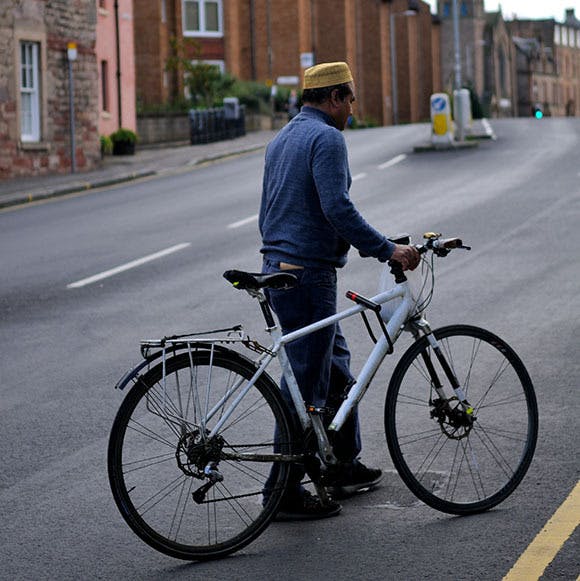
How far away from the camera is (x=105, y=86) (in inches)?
1624

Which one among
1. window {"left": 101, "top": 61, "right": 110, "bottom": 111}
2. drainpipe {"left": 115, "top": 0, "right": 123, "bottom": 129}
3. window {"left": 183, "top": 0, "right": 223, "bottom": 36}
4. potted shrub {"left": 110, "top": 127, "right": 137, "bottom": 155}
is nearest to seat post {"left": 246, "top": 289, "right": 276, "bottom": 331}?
potted shrub {"left": 110, "top": 127, "right": 137, "bottom": 155}

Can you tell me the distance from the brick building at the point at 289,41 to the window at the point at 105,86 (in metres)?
14.9

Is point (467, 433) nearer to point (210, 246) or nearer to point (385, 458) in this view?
point (385, 458)

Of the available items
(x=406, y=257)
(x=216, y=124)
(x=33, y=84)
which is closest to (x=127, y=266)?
(x=406, y=257)

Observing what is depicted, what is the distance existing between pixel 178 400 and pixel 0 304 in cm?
789

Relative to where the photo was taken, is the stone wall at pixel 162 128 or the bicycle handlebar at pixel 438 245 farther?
the stone wall at pixel 162 128

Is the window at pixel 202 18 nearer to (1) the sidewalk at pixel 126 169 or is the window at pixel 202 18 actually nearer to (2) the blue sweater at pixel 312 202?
(1) the sidewalk at pixel 126 169

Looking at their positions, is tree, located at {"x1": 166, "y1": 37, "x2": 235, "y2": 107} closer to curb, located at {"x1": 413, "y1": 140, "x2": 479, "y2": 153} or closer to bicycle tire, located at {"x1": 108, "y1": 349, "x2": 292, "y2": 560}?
curb, located at {"x1": 413, "y1": 140, "x2": 479, "y2": 153}

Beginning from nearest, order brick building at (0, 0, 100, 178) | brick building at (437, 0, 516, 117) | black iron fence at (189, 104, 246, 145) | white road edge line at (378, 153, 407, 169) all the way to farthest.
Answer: white road edge line at (378, 153, 407, 169), brick building at (0, 0, 100, 178), black iron fence at (189, 104, 246, 145), brick building at (437, 0, 516, 117)

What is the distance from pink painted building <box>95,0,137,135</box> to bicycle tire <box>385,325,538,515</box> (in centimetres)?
3479

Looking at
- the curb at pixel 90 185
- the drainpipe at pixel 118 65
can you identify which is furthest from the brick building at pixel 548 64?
the curb at pixel 90 185

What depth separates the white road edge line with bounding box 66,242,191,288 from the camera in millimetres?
14117

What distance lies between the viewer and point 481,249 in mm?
15461

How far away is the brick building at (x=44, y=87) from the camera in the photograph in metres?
30.1
